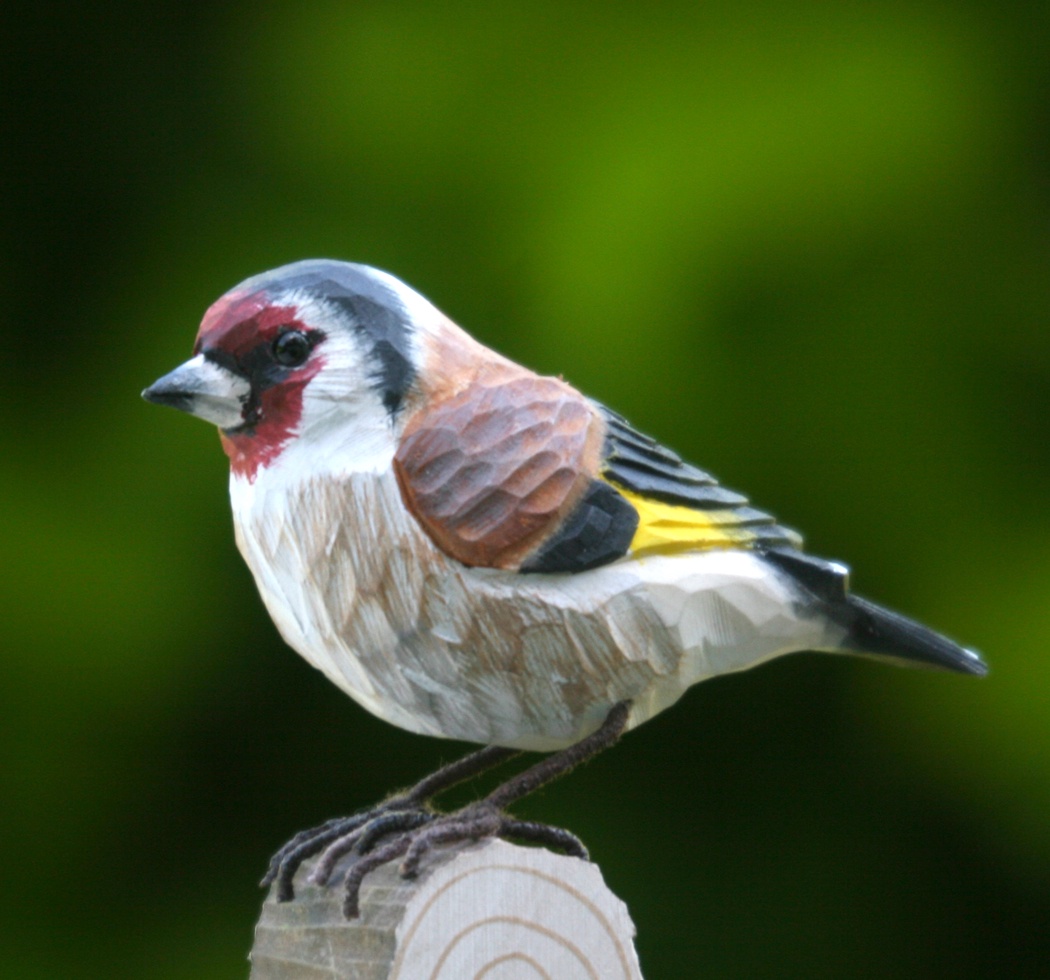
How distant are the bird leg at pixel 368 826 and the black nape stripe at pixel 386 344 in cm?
38

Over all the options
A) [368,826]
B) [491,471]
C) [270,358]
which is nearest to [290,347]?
[270,358]

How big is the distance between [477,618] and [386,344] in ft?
0.87

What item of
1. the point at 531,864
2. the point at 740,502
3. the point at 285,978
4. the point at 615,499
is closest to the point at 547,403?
the point at 615,499

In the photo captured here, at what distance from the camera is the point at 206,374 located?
1.43m

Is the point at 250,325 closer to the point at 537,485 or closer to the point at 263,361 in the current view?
the point at 263,361

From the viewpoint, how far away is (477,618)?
139 cm

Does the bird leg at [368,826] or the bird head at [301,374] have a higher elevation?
the bird head at [301,374]

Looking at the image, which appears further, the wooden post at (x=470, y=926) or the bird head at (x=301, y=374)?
the bird head at (x=301, y=374)

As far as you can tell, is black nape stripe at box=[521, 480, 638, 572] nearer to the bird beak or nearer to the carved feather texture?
the carved feather texture

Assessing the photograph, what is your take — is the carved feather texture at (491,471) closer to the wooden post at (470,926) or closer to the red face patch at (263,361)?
the red face patch at (263,361)

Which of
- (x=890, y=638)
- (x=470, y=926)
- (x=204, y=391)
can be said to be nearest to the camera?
(x=470, y=926)

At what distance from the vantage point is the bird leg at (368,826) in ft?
4.72

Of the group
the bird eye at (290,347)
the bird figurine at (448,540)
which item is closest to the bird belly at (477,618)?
the bird figurine at (448,540)

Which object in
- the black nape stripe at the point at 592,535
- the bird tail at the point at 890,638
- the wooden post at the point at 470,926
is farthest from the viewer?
the bird tail at the point at 890,638
